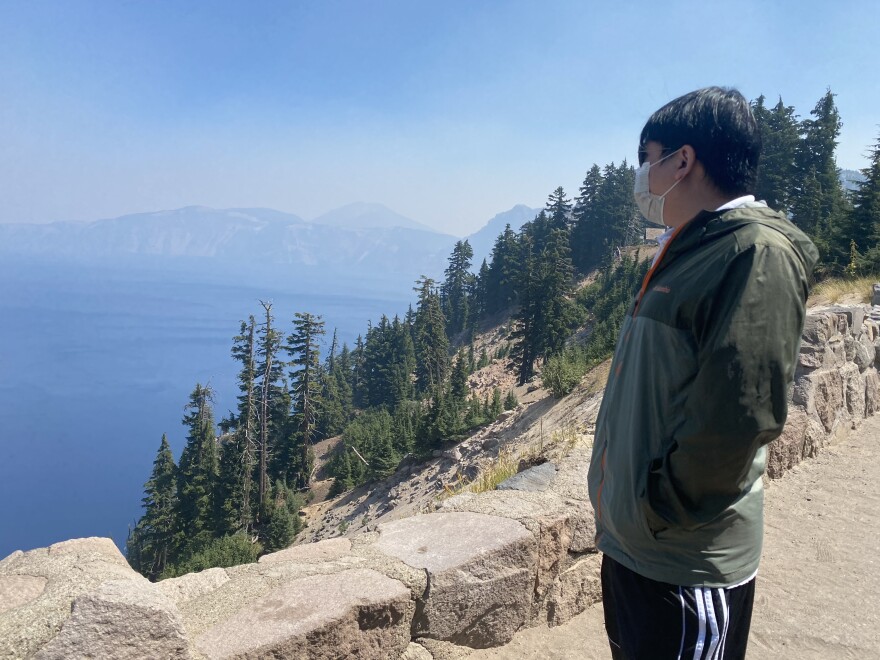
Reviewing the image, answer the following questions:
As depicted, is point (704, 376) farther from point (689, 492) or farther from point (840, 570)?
point (840, 570)

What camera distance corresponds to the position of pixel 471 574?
2.88m

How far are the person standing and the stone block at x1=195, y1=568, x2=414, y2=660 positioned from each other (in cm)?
115

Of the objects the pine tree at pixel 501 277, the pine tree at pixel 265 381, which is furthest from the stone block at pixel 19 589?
the pine tree at pixel 501 277

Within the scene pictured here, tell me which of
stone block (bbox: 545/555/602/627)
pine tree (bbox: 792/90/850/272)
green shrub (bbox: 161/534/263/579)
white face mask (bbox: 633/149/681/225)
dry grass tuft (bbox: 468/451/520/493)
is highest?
pine tree (bbox: 792/90/850/272)

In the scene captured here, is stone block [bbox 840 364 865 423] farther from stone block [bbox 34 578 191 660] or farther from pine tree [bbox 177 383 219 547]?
pine tree [bbox 177 383 219 547]

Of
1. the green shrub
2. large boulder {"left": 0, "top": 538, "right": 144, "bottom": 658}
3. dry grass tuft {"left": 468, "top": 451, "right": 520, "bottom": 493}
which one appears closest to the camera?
large boulder {"left": 0, "top": 538, "right": 144, "bottom": 658}

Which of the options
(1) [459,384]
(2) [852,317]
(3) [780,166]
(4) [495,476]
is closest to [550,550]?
(4) [495,476]

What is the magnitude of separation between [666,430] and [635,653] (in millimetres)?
762

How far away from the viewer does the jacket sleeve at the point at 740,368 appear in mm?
1316

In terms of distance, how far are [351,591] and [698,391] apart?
6.40ft

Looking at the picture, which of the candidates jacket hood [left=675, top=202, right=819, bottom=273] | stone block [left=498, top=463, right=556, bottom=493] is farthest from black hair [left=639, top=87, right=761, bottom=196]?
stone block [left=498, top=463, right=556, bottom=493]

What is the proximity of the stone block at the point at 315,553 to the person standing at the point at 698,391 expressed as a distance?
1639mm

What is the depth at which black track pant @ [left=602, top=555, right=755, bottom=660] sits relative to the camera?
5.24 ft

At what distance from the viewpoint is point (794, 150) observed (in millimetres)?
39281
